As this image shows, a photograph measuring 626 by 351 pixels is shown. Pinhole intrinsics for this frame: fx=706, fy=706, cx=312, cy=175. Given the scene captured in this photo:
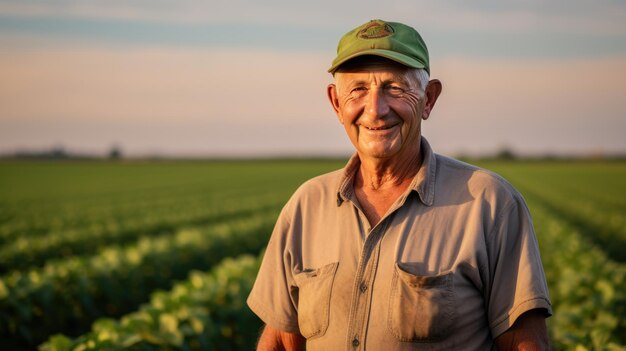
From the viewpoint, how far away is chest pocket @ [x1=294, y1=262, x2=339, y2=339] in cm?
245

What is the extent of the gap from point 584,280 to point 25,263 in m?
10.1

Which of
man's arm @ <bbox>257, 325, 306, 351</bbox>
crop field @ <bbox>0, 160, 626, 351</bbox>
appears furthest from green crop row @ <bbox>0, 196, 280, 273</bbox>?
man's arm @ <bbox>257, 325, 306, 351</bbox>

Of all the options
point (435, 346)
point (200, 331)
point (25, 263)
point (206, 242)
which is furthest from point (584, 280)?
point (25, 263)

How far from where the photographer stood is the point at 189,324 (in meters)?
5.80

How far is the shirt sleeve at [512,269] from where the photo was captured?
7.42ft

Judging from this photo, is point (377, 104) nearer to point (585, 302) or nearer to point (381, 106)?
point (381, 106)

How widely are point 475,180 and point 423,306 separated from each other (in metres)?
0.46

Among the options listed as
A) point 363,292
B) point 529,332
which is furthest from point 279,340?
point 529,332

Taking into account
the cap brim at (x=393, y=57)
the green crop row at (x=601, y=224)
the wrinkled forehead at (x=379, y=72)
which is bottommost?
the green crop row at (x=601, y=224)

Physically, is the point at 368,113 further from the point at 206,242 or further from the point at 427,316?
the point at 206,242

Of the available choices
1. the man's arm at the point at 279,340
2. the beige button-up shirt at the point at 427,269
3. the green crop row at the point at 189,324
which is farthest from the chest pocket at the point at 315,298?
the green crop row at the point at 189,324

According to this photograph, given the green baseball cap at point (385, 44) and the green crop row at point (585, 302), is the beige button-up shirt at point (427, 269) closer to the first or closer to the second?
the green baseball cap at point (385, 44)

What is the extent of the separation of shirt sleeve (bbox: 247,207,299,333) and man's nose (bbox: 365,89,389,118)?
547 mm

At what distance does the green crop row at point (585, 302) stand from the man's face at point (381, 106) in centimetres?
267
